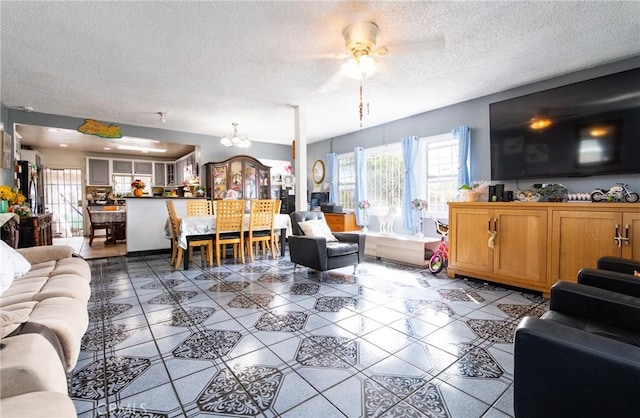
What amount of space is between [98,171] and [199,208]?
5.13 m

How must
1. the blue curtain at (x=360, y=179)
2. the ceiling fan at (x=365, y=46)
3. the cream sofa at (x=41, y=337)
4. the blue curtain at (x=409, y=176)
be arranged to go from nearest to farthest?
1. the cream sofa at (x=41, y=337)
2. the ceiling fan at (x=365, y=46)
3. the blue curtain at (x=409, y=176)
4. the blue curtain at (x=360, y=179)

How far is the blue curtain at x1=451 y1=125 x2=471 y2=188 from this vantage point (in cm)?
427

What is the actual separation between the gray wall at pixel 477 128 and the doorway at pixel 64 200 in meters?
7.82

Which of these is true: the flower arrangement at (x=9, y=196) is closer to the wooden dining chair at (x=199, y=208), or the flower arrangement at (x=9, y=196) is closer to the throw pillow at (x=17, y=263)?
the wooden dining chair at (x=199, y=208)

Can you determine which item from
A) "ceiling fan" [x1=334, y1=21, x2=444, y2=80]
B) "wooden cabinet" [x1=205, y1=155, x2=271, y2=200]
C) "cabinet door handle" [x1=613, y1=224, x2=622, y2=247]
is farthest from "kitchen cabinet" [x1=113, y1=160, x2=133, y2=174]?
"cabinet door handle" [x1=613, y1=224, x2=622, y2=247]

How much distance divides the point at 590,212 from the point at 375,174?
373 cm

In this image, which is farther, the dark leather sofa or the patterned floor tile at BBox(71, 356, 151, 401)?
the patterned floor tile at BBox(71, 356, 151, 401)

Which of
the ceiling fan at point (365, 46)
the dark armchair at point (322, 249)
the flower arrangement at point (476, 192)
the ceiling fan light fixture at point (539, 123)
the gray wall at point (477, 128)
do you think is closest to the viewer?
the ceiling fan at point (365, 46)

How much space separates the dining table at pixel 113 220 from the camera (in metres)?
6.50

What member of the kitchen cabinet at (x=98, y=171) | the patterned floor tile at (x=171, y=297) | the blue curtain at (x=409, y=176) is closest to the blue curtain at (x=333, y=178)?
the blue curtain at (x=409, y=176)

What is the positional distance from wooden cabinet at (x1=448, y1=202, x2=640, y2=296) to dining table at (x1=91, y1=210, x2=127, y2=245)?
6.72 metres

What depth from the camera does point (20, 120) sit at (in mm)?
4684

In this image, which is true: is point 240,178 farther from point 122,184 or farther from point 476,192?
point 476,192

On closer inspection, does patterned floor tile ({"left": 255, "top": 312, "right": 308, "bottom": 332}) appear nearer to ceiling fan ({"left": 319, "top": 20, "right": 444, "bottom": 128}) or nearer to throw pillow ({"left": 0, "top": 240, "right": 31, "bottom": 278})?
throw pillow ({"left": 0, "top": 240, "right": 31, "bottom": 278})
